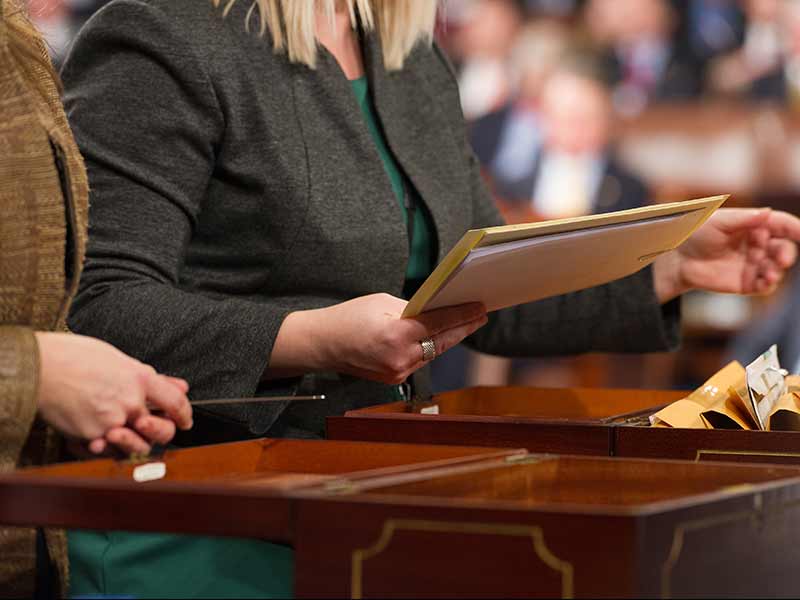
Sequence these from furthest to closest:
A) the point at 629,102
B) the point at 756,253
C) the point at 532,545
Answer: the point at 629,102
the point at 756,253
the point at 532,545

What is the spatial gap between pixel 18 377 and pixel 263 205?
530 millimetres

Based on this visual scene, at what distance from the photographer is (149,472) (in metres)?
1.02

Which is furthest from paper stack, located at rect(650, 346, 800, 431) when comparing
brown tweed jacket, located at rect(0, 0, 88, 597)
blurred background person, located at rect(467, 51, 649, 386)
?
blurred background person, located at rect(467, 51, 649, 386)

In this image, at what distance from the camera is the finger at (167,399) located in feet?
3.35

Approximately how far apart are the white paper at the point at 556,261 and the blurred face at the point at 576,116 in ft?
14.8

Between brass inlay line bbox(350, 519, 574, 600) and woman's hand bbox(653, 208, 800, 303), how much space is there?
0.99 metres

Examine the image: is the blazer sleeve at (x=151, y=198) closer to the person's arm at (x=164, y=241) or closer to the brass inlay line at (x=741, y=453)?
the person's arm at (x=164, y=241)

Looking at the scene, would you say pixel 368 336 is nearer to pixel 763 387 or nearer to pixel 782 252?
pixel 763 387

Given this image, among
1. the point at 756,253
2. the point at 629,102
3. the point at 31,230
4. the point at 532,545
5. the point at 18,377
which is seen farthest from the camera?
the point at 629,102

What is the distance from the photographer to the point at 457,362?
4.73m

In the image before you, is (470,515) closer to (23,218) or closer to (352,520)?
(352,520)

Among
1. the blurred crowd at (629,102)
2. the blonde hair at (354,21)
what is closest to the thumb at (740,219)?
the blonde hair at (354,21)

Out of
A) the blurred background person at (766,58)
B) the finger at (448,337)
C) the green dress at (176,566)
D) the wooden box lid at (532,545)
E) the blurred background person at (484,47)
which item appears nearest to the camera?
the wooden box lid at (532,545)

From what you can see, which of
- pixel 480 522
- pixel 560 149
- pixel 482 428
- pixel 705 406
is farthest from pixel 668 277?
pixel 560 149
